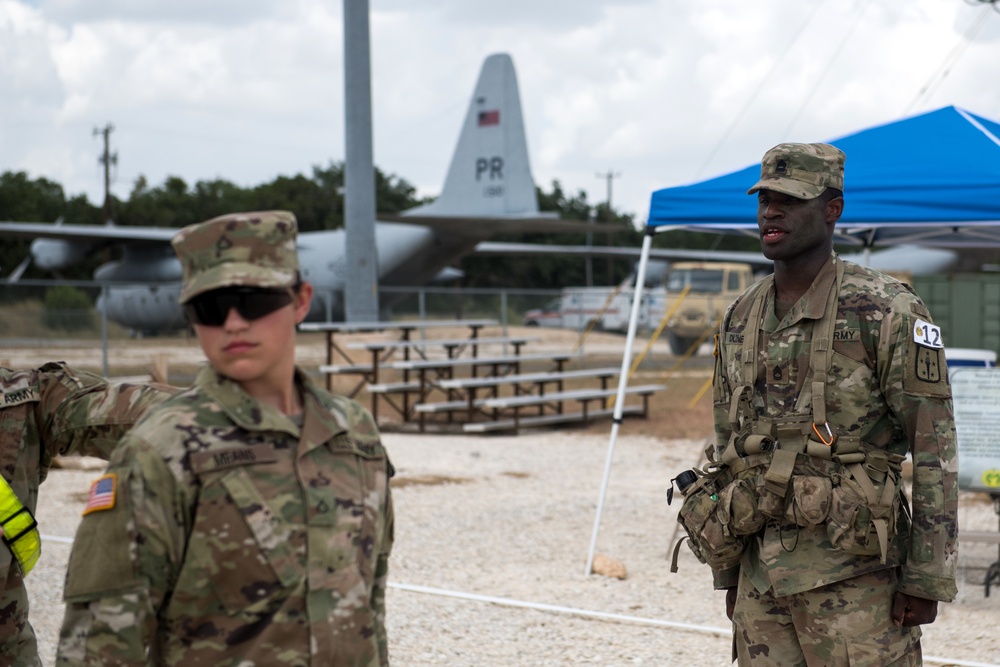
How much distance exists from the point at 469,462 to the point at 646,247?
570cm

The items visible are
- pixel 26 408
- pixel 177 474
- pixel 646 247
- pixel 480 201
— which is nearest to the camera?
pixel 177 474

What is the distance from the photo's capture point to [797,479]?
10.1 ft

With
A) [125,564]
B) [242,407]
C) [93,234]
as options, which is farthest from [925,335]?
[93,234]

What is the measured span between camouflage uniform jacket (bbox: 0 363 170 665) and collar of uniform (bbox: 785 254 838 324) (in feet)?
5.77

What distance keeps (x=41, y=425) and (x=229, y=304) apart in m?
1.12

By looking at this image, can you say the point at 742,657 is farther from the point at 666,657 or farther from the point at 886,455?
the point at 666,657

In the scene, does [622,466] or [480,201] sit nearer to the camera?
[622,466]

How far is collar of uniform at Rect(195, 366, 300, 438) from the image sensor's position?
188 cm

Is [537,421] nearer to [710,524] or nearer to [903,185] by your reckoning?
[903,185]

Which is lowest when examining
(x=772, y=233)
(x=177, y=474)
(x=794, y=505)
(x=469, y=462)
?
(x=469, y=462)

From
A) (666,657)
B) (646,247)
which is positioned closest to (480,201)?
(646,247)

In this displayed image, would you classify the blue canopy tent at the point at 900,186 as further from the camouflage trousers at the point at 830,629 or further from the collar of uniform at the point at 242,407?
the collar of uniform at the point at 242,407

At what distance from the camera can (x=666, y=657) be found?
5.24 metres

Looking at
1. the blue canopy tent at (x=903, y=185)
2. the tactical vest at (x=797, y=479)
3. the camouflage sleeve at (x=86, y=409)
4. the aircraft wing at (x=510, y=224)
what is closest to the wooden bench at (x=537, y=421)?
the blue canopy tent at (x=903, y=185)
